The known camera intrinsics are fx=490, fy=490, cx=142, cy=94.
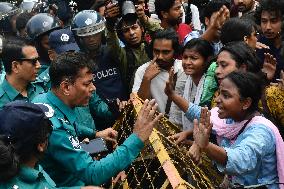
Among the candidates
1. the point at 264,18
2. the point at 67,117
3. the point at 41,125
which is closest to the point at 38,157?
the point at 41,125

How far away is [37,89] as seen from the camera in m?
4.45

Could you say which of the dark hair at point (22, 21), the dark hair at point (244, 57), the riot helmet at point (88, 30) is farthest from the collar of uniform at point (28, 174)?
the dark hair at point (22, 21)

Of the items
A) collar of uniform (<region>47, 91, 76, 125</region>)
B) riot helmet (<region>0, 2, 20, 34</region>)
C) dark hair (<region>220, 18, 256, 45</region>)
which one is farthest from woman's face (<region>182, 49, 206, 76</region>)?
riot helmet (<region>0, 2, 20, 34</region>)

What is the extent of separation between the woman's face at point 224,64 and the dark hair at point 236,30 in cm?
55

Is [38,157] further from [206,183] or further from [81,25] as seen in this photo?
[81,25]

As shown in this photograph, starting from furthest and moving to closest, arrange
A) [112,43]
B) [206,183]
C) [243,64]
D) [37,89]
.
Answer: [112,43]
[37,89]
[243,64]
[206,183]

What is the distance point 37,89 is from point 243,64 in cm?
192

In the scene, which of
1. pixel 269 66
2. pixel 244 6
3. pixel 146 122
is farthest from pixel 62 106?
pixel 244 6

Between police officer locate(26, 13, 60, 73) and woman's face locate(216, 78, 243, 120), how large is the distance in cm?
254

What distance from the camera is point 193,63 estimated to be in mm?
4066

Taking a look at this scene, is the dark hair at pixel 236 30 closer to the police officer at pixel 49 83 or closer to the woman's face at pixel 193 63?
the woman's face at pixel 193 63

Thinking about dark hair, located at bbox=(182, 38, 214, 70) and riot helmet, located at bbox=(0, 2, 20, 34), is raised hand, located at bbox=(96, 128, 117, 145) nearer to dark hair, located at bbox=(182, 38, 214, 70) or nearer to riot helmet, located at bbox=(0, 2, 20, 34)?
dark hair, located at bbox=(182, 38, 214, 70)

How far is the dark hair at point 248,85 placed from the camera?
2.94 metres

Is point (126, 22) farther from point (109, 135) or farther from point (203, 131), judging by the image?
point (203, 131)
